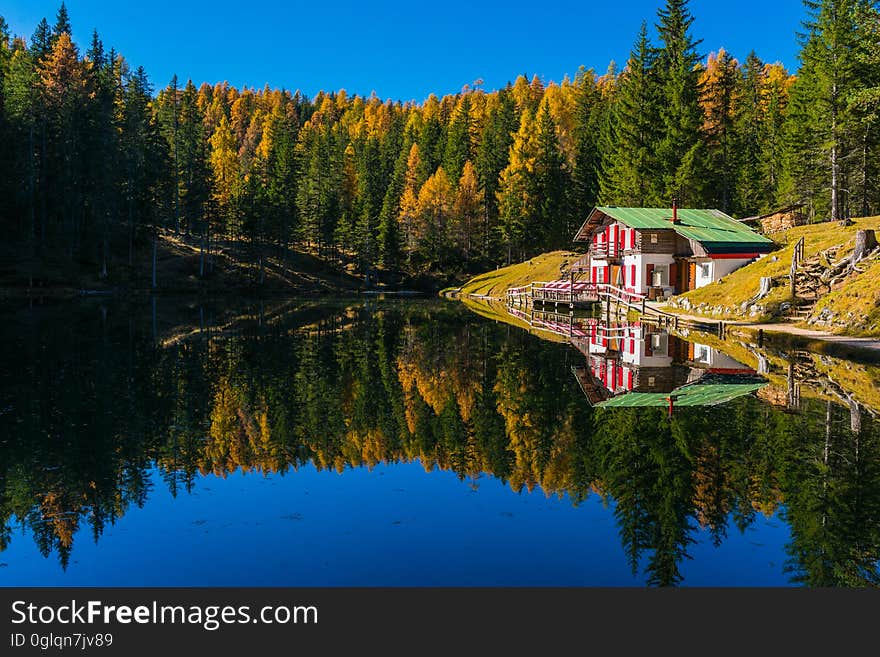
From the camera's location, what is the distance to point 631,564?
809 centimetres

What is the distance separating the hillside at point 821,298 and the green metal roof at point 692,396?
15.9 m

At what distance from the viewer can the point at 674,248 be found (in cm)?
5316

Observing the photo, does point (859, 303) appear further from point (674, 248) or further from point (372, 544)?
point (372, 544)

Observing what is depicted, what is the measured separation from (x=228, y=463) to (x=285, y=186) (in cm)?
9686

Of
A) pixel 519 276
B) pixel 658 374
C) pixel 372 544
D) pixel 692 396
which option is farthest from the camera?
pixel 519 276

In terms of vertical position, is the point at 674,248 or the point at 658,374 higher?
the point at 674,248

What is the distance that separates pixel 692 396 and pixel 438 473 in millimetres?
9057

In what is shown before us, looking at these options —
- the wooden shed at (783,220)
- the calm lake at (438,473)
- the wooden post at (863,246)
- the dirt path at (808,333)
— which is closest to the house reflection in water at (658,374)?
the calm lake at (438,473)

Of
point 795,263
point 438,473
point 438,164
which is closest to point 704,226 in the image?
point 795,263

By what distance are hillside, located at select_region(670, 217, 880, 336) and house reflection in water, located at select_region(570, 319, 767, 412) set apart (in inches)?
326

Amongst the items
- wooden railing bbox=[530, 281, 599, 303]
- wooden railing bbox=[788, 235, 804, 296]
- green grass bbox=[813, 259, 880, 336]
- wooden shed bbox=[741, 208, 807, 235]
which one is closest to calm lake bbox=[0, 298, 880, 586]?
green grass bbox=[813, 259, 880, 336]

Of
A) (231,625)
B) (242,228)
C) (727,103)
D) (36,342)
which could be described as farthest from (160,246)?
(231,625)

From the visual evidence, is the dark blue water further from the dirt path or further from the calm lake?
the dirt path

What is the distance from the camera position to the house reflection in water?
709 inches
